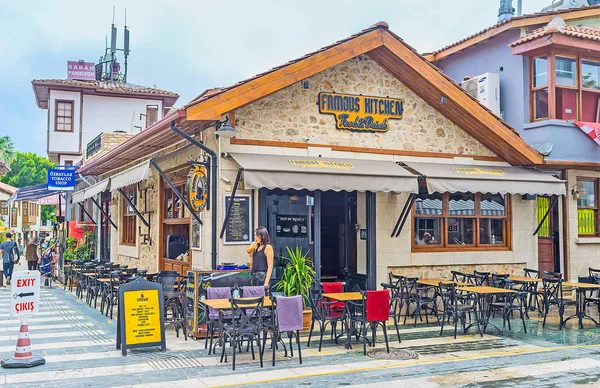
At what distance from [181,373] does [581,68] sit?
12045 mm

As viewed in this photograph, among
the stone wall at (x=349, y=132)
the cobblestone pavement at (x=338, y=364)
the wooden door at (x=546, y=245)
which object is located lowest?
the cobblestone pavement at (x=338, y=364)

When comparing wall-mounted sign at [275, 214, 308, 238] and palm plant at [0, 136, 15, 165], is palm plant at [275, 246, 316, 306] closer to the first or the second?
wall-mounted sign at [275, 214, 308, 238]

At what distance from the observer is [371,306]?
343 inches

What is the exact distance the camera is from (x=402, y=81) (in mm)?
12320

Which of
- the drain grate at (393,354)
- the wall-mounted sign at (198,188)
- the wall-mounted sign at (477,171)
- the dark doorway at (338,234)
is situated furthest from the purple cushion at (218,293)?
the wall-mounted sign at (477,171)

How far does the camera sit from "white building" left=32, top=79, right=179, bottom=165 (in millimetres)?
33500

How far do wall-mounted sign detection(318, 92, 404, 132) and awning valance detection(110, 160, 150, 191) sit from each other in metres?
3.48

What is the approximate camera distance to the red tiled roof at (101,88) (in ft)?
108

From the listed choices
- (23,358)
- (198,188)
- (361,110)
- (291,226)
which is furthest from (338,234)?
(23,358)

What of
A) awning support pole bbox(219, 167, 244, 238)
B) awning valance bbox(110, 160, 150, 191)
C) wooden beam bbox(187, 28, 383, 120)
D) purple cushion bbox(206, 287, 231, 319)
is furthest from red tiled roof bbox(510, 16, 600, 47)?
purple cushion bbox(206, 287, 231, 319)

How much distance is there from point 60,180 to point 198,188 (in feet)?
28.2

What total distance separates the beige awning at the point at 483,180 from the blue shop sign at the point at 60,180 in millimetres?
10782

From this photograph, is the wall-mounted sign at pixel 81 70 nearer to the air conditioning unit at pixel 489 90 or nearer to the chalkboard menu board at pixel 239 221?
the air conditioning unit at pixel 489 90

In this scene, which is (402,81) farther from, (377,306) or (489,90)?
(377,306)
